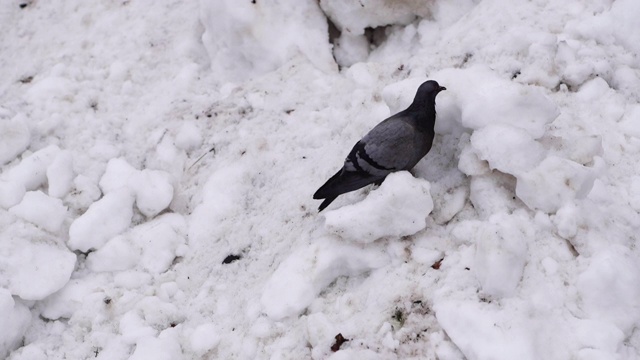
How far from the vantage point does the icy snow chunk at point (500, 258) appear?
214cm

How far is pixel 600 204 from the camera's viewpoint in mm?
2436

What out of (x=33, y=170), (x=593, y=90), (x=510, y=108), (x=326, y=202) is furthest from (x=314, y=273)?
(x=33, y=170)

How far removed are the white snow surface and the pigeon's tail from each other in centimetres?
14

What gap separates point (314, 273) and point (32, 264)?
1264 millimetres

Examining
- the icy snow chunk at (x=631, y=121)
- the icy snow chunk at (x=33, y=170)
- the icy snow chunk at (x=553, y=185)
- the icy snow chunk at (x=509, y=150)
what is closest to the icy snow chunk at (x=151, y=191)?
the icy snow chunk at (x=33, y=170)

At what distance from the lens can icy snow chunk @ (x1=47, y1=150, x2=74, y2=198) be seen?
3.17 m

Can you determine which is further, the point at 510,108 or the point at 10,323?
the point at 10,323

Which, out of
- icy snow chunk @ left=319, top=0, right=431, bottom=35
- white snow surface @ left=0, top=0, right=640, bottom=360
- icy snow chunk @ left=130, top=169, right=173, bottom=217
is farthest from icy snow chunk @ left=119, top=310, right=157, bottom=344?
icy snow chunk @ left=319, top=0, right=431, bottom=35

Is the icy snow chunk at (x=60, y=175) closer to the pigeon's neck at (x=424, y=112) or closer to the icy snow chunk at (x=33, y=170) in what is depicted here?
the icy snow chunk at (x=33, y=170)

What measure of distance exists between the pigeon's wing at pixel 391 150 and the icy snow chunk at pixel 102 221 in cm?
122

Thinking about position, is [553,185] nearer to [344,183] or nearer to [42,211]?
[344,183]

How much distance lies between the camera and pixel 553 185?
2.32m

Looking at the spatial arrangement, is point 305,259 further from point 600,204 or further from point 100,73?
point 100,73

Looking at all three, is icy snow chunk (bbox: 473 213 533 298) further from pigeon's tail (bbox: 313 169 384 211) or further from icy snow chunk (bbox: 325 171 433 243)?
pigeon's tail (bbox: 313 169 384 211)
